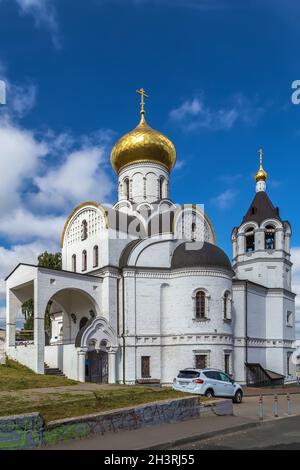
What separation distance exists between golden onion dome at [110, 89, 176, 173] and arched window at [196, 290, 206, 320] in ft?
33.0

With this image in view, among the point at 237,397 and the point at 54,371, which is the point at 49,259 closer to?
the point at 54,371

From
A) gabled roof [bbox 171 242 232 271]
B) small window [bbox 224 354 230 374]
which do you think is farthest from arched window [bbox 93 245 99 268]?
small window [bbox 224 354 230 374]

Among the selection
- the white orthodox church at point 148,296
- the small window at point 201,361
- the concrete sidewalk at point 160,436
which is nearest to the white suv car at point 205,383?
the concrete sidewalk at point 160,436

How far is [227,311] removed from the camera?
84.2 ft

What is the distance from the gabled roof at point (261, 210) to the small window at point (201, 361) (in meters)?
11.0

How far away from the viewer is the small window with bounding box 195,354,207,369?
24394 millimetres

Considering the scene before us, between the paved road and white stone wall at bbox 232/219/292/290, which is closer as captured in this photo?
the paved road

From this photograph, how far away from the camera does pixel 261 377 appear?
1145 inches

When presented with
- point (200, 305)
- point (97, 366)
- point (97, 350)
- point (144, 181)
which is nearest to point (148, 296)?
point (200, 305)

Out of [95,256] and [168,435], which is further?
[95,256]

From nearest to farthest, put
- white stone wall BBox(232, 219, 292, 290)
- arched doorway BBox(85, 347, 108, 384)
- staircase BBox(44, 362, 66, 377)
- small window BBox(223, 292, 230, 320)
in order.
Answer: staircase BBox(44, 362, 66, 377) → arched doorway BBox(85, 347, 108, 384) → small window BBox(223, 292, 230, 320) → white stone wall BBox(232, 219, 292, 290)

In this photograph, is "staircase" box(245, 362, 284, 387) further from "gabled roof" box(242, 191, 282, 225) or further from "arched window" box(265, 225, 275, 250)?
"gabled roof" box(242, 191, 282, 225)

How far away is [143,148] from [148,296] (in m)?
10.3
